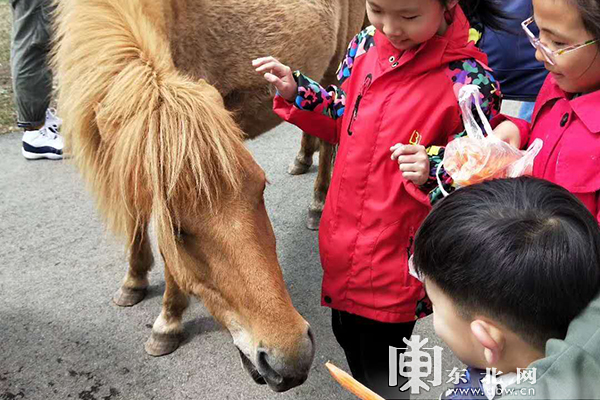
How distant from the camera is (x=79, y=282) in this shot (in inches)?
120

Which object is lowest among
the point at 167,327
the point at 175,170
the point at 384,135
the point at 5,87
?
the point at 5,87

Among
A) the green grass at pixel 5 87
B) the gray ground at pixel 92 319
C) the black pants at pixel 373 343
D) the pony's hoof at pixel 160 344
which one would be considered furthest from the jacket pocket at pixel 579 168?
the green grass at pixel 5 87

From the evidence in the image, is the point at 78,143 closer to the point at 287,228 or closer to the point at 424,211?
the point at 424,211

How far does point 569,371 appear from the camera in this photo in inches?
30.4

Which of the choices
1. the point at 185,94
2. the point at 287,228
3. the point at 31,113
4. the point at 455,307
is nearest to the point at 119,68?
the point at 185,94

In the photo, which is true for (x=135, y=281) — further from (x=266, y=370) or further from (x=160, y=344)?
(x=266, y=370)

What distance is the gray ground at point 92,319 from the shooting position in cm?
242

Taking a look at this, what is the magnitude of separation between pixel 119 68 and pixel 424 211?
3.59 feet

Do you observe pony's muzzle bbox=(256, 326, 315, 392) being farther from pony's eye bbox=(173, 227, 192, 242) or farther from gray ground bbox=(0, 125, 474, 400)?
gray ground bbox=(0, 125, 474, 400)

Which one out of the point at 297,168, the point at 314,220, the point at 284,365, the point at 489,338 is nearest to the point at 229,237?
the point at 284,365

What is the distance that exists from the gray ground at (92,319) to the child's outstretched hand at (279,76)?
101 centimetres

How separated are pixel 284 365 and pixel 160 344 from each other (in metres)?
1.29

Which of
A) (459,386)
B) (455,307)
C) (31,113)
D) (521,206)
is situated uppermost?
(521,206)

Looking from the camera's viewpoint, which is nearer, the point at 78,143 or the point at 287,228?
the point at 78,143
